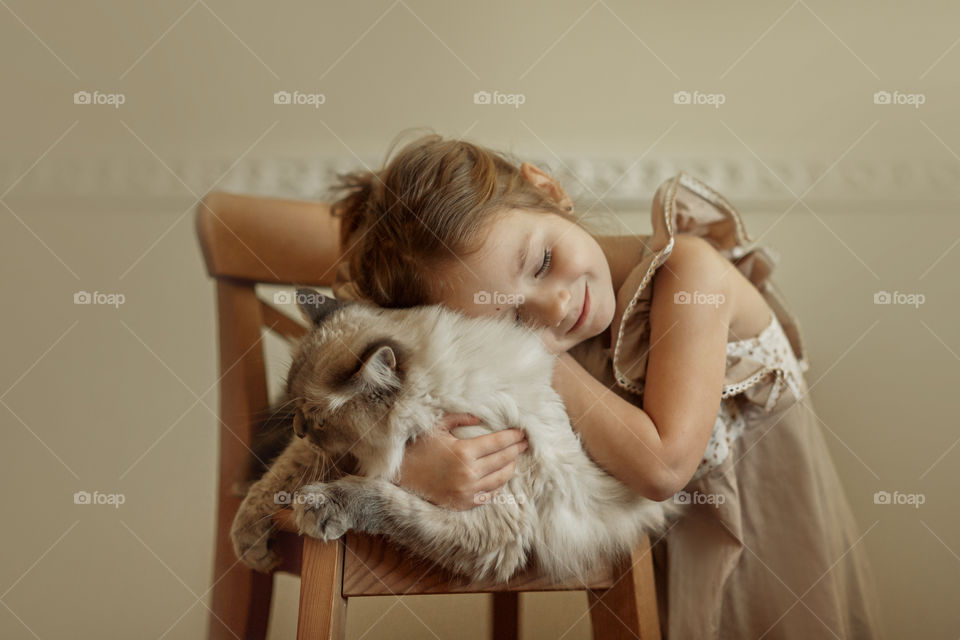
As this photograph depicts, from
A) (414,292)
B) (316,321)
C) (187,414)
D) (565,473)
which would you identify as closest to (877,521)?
(565,473)

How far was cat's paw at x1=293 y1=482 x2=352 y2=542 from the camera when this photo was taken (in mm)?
667

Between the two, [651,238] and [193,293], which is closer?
[651,238]

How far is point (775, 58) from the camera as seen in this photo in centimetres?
134

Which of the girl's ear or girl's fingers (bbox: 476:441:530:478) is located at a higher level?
the girl's ear

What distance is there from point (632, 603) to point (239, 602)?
0.73 metres

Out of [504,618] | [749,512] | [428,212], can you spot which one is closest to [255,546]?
[428,212]

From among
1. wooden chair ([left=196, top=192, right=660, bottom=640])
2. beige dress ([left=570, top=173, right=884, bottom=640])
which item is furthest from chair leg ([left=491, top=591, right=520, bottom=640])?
beige dress ([left=570, top=173, right=884, bottom=640])

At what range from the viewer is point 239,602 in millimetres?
1063

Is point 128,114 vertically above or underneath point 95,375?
above

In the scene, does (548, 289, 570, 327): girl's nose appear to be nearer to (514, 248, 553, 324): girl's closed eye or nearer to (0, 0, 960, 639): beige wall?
(514, 248, 553, 324): girl's closed eye

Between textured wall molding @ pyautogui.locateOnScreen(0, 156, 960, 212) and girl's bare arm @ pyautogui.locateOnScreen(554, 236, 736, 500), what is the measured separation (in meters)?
0.50

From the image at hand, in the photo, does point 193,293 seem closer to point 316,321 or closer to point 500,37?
point 316,321

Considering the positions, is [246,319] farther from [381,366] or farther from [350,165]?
[381,366]

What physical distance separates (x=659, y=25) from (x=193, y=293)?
123 cm
